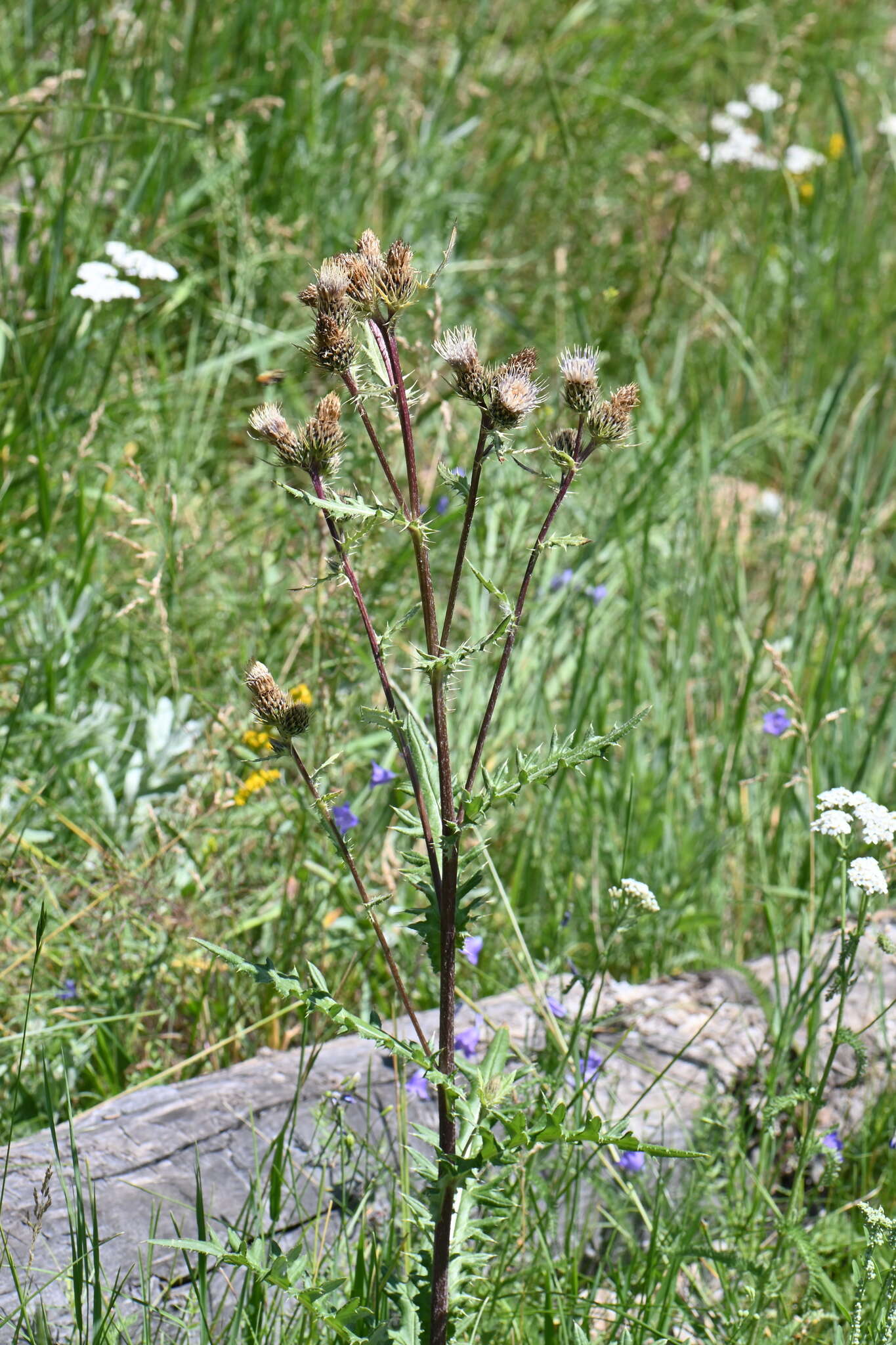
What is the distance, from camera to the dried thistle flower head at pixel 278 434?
1215mm

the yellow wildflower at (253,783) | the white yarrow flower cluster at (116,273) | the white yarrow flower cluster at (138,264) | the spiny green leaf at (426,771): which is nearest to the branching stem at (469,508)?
the spiny green leaf at (426,771)

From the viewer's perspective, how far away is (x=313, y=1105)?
70.6 inches

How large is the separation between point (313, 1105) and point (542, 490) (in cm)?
185

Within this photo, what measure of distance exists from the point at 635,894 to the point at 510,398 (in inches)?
28.2

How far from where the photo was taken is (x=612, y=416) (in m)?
1.23

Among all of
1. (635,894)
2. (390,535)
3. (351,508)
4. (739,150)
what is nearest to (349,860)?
(351,508)

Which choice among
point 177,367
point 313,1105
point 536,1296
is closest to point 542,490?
point 177,367

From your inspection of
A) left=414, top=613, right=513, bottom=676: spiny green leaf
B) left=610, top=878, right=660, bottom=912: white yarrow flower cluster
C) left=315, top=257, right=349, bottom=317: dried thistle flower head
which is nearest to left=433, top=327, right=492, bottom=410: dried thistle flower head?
left=315, top=257, right=349, bottom=317: dried thistle flower head

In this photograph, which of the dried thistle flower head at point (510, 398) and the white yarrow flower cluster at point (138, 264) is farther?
the white yarrow flower cluster at point (138, 264)

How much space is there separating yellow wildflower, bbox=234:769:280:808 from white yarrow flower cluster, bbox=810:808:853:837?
106 cm

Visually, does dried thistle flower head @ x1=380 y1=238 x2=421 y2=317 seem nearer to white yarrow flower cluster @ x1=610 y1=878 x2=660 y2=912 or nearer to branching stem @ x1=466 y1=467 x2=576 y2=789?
branching stem @ x1=466 y1=467 x2=576 y2=789

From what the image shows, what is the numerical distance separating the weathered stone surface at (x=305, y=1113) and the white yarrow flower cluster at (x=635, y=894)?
0.13 meters

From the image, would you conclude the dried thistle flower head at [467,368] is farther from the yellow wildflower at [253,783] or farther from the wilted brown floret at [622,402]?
the yellow wildflower at [253,783]

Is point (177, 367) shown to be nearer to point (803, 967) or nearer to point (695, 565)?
point (695, 565)
